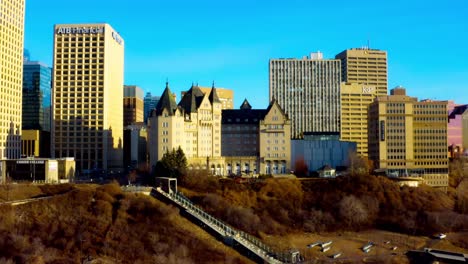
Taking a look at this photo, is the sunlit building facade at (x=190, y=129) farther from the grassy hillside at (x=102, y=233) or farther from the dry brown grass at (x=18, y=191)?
the dry brown grass at (x=18, y=191)

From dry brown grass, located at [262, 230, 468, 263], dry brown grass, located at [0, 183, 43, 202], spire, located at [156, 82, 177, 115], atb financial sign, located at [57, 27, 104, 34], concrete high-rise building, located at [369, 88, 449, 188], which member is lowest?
dry brown grass, located at [262, 230, 468, 263]

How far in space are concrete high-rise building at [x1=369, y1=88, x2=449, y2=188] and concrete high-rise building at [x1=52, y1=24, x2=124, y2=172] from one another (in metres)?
89.1

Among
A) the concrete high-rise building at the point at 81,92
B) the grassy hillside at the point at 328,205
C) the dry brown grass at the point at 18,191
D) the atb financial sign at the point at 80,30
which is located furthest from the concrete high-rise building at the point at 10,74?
the grassy hillside at the point at 328,205

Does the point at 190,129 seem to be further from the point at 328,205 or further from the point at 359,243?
the point at 359,243

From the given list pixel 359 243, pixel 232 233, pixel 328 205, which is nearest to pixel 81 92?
pixel 328 205

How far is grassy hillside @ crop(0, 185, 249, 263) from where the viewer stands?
8112cm

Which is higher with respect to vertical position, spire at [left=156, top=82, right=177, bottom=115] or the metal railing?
spire at [left=156, top=82, right=177, bottom=115]

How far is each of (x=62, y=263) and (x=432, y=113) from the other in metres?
121

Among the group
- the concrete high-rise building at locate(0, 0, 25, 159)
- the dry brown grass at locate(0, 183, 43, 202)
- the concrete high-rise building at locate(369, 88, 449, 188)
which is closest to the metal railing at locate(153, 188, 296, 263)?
the dry brown grass at locate(0, 183, 43, 202)

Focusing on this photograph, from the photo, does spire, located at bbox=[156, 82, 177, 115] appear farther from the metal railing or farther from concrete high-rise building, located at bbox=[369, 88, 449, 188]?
concrete high-rise building, located at bbox=[369, 88, 449, 188]

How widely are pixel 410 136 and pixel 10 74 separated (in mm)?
117829

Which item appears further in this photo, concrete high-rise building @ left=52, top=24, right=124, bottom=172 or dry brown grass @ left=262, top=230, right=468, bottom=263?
concrete high-rise building @ left=52, top=24, right=124, bottom=172

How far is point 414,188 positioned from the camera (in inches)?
5256

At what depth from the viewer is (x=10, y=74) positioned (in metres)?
162
